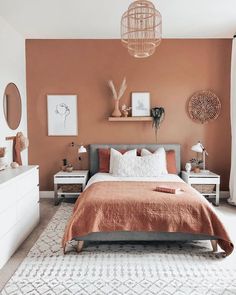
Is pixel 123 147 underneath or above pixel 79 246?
above

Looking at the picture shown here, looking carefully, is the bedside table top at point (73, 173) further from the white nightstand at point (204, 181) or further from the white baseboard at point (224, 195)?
the white baseboard at point (224, 195)

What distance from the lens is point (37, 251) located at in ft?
10.3

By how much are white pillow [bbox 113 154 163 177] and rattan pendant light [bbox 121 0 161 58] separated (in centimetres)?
169

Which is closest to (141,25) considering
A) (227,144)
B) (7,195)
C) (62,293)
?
(7,195)

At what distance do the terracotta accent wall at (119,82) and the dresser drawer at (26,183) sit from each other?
4.82ft

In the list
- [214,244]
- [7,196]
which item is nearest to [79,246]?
[7,196]

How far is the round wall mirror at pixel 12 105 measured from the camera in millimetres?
4287

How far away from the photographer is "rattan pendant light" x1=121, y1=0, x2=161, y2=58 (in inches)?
110

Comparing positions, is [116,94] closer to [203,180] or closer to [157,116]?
[157,116]

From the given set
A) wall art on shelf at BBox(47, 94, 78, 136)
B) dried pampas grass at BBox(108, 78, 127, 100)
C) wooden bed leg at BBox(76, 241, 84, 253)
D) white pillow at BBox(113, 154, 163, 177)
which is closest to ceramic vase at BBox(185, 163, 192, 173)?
white pillow at BBox(113, 154, 163, 177)

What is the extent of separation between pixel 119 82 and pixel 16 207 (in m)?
2.95

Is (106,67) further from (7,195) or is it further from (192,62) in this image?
(7,195)

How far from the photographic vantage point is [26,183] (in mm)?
3480

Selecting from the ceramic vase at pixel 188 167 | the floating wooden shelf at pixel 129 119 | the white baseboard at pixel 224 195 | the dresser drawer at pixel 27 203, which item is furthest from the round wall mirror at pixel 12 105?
the white baseboard at pixel 224 195
